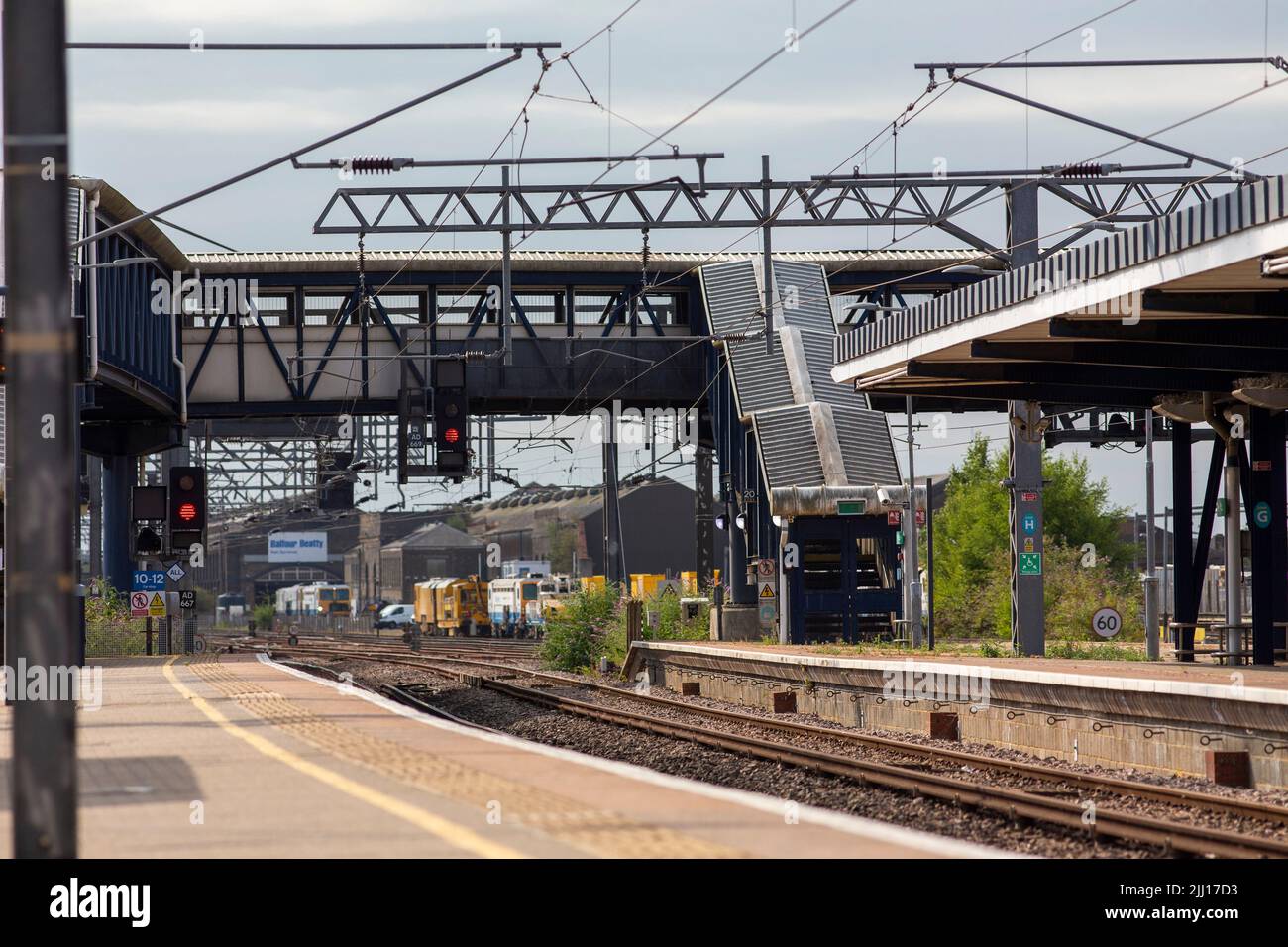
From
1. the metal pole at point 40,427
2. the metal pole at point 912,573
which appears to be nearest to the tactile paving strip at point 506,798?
the metal pole at point 40,427

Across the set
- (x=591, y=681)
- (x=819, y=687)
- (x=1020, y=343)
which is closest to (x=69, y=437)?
(x=1020, y=343)

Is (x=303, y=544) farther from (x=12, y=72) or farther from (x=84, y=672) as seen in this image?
(x=12, y=72)

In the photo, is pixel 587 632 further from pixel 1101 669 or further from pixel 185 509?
pixel 1101 669

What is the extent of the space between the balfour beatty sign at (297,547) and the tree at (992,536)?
276 ft

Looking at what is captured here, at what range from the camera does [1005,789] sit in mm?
14438

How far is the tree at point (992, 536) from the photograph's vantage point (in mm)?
53500

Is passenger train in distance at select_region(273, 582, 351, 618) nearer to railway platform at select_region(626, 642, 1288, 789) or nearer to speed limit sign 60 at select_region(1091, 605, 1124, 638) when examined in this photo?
speed limit sign 60 at select_region(1091, 605, 1124, 638)

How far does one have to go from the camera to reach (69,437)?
6227 millimetres

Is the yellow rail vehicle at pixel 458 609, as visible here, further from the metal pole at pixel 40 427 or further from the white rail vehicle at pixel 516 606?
the metal pole at pixel 40 427

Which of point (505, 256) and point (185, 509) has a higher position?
point (505, 256)

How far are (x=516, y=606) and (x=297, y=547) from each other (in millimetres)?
67478

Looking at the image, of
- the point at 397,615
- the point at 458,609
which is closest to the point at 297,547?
the point at 397,615

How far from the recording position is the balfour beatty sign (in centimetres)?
13888

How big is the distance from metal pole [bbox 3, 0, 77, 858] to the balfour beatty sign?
134829 millimetres
